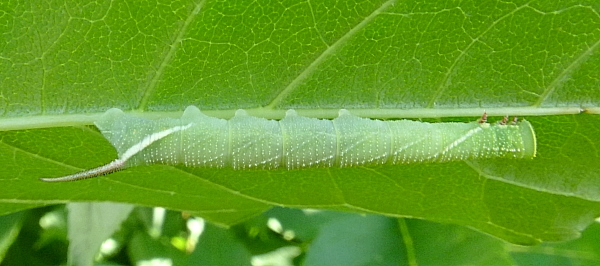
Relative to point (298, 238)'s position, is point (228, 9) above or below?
above

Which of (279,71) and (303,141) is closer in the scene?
(279,71)

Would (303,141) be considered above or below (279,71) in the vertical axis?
below

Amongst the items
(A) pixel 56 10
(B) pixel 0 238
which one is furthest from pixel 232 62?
(B) pixel 0 238

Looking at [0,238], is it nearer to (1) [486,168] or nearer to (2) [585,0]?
(1) [486,168]

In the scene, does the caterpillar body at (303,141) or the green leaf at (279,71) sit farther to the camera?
the caterpillar body at (303,141)

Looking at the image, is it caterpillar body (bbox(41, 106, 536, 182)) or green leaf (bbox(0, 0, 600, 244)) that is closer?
green leaf (bbox(0, 0, 600, 244))
